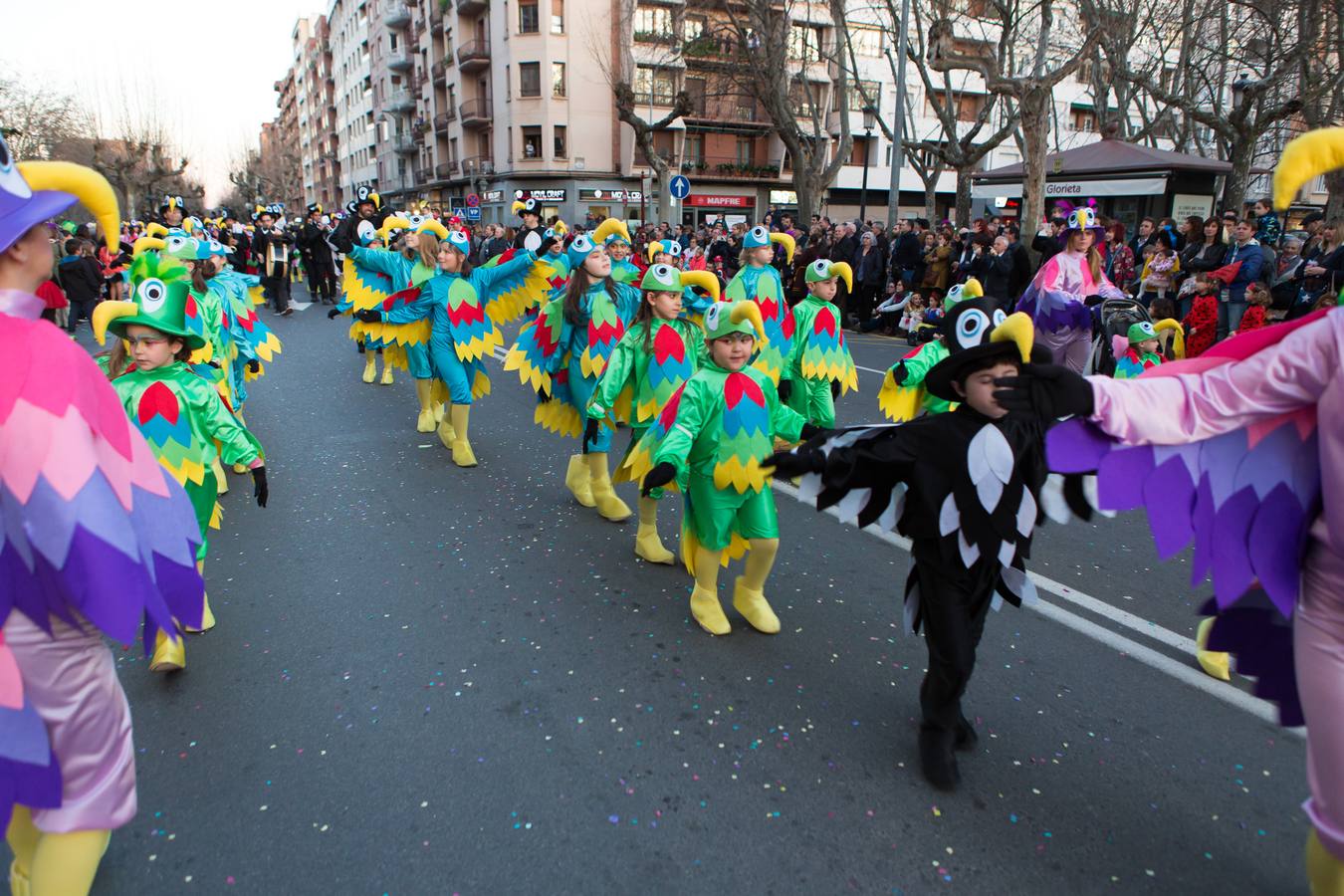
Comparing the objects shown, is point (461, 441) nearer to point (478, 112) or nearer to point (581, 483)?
point (581, 483)

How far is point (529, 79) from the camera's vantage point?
44.3 meters

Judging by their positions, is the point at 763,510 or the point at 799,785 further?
the point at 763,510

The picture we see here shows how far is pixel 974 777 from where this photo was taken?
2938mm

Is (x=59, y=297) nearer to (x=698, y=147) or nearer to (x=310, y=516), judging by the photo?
(x=310, y=516)

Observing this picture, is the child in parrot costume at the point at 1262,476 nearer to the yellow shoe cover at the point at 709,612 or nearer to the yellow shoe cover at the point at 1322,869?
the yellow shoe cover at the point at 1322,869

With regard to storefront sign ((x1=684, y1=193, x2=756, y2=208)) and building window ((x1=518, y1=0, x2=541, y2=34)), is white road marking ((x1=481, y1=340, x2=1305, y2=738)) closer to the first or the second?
storefront sign ((x1=684, y1=193, x2=756, y2=208))

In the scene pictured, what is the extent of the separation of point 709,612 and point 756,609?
0.71 ft

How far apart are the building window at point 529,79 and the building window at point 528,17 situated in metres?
1.63

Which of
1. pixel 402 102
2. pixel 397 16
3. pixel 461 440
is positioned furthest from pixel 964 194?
pixel 397 16

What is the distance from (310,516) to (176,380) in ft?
7.19

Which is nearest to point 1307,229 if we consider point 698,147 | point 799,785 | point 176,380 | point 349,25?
point 799,785

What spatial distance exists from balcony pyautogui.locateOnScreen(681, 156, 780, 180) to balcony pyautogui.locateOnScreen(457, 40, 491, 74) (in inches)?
496

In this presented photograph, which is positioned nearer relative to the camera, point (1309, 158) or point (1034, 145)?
point (1309, 158)

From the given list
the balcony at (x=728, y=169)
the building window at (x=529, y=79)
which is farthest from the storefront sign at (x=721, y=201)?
the building window at (x=529, y=79)
